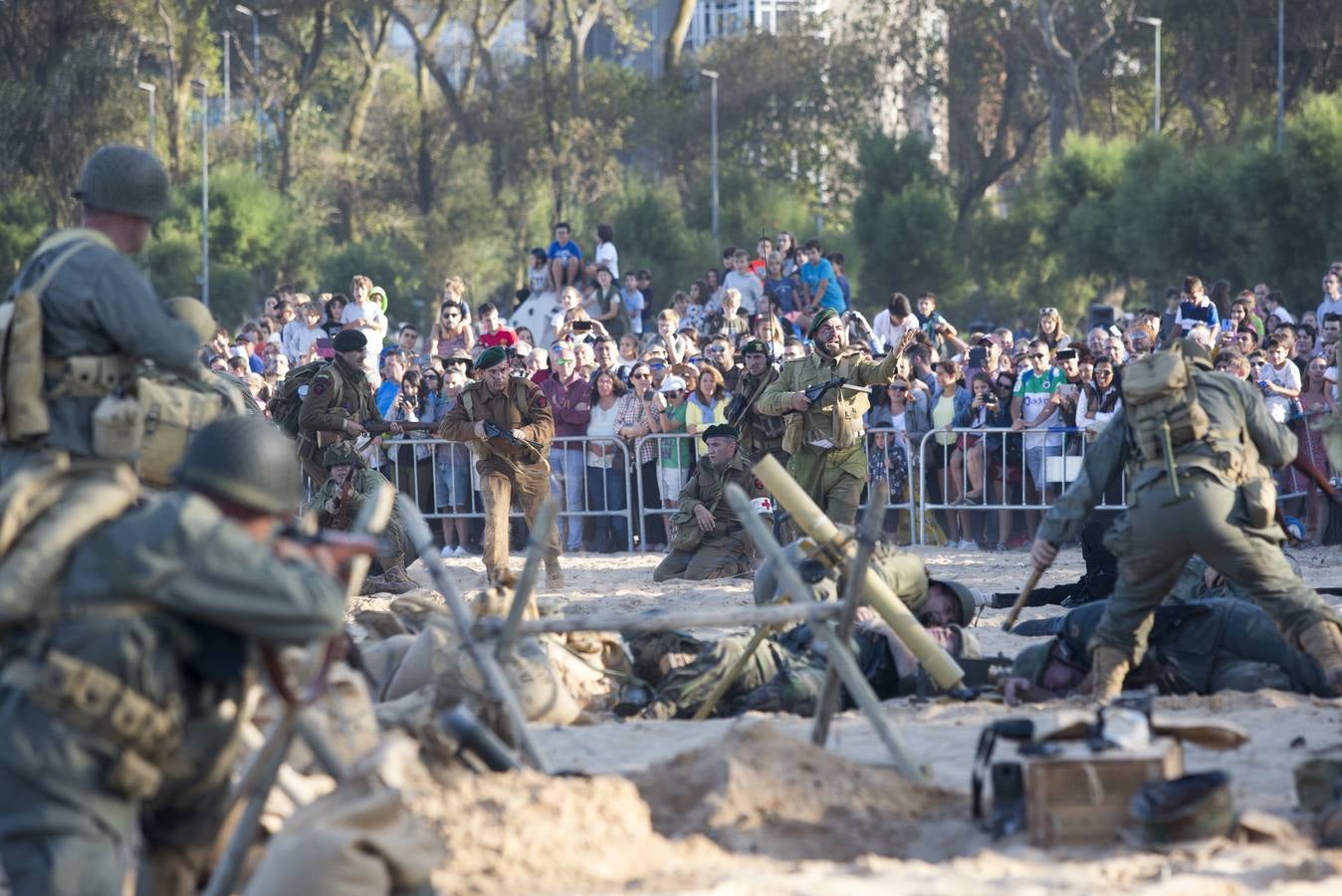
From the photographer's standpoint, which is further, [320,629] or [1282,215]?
[1282,215]

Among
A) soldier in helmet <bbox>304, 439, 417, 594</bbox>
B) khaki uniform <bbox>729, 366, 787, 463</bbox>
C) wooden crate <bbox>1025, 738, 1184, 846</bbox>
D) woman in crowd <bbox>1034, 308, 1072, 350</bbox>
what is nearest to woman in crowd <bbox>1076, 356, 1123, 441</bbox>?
woman in crowd <bbox>1034, 308, 1072, 350</bbox>

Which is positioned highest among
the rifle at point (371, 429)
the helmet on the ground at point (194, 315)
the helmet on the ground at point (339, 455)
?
the helmet on the ground at point (194, 315)

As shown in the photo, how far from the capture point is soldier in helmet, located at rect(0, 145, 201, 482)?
6293 mm

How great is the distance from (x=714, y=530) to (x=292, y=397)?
3.06 metres

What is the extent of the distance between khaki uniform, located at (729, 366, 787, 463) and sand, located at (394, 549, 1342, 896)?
5.80m

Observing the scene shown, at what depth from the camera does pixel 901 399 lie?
14961 mm

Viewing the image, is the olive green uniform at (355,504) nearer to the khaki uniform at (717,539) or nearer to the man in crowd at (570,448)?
the khaki uniform at (717,539)

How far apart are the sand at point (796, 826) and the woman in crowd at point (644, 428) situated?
25.1ft

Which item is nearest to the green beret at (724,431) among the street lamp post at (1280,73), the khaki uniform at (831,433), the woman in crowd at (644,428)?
the khaki uniform at (831,433)

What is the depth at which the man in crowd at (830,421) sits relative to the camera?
12.6 meters

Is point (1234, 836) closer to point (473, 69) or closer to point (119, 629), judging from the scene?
point (119, 629)

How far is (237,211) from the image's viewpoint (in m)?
40.6

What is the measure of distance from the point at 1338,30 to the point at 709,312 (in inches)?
775

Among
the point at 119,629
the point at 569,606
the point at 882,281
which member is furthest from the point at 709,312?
the point at 882,281
